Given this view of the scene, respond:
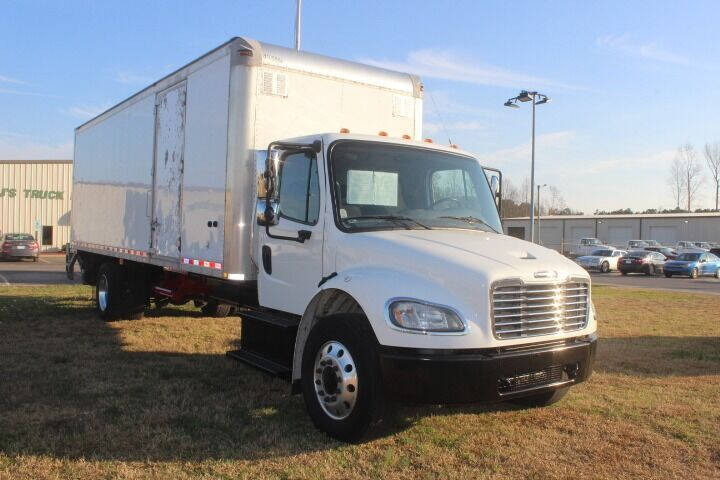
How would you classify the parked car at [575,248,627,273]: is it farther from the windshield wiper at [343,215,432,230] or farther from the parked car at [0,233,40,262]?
the windshield wiper at [343,215,432,230]

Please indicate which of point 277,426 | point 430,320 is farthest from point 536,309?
point 277,426

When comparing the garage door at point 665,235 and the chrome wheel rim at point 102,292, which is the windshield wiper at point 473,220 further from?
the garage door at point 665,235

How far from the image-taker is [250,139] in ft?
20.1

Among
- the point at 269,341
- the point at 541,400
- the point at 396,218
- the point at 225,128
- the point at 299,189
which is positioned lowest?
the point at 541,400

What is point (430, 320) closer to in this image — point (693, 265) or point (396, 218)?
point (396, 218)

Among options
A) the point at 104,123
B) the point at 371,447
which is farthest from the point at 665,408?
the point at 104,123

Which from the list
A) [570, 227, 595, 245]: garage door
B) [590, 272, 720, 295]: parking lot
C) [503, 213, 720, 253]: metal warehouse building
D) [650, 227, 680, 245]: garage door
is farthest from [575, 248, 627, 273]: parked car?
[570, 227, 595, 245]: garage door

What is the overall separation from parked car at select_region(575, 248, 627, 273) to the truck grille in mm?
34263

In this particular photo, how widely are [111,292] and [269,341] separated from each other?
5301 mm

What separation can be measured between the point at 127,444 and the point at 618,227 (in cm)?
6886

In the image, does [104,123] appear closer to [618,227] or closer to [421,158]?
[421,158]

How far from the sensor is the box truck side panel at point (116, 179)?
847cm

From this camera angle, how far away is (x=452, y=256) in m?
4.48

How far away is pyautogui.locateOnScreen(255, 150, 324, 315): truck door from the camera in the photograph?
5.31 m
